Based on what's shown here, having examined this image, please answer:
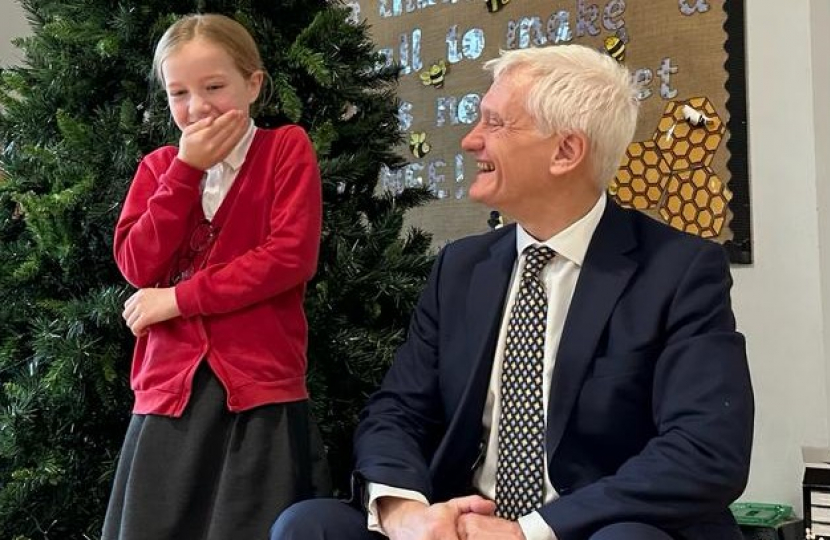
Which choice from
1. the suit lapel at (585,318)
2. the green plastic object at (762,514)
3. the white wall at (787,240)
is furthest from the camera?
the white wall at (787,240)

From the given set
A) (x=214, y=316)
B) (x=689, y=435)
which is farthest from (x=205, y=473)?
(x=689, y=435)

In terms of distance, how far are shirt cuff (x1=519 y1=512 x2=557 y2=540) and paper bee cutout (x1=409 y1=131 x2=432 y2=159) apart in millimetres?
2079

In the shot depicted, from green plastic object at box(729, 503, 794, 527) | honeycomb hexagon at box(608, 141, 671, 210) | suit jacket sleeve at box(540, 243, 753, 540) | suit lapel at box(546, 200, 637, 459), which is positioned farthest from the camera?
honeycomb hexagon at box(608, 141, 671, 210)

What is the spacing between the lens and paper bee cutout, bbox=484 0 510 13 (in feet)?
9.90

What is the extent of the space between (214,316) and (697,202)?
1625 millimetres

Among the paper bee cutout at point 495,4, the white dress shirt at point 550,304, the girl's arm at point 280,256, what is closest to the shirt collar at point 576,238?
the white dress shirt at point 550,304

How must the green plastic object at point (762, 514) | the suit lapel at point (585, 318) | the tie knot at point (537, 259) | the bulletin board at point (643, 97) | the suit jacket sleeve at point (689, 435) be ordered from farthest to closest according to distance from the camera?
the bulletin board at point (643, 97), the green plastic object at point (762, 514), the tie knot at point (537, 259), the suit lapel at point (585, 318), the suit jacket sleeve at point (689, 435)

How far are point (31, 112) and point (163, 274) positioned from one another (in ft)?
1.83

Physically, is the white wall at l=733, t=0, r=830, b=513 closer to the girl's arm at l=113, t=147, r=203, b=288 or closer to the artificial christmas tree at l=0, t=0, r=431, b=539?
the artificial christmas tree at l=0, t=0, r=431, b=539

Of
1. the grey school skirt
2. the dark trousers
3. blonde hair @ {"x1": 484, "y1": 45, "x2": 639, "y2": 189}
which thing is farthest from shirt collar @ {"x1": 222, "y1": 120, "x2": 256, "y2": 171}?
the dark trousers

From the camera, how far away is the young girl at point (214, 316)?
1448 millimetres

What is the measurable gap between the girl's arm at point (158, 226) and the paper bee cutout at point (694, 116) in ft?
5.31

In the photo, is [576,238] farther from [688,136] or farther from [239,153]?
[688,136]

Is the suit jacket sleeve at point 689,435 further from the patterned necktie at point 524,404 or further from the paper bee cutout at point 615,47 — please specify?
the paper bee cutout at point 615,47
